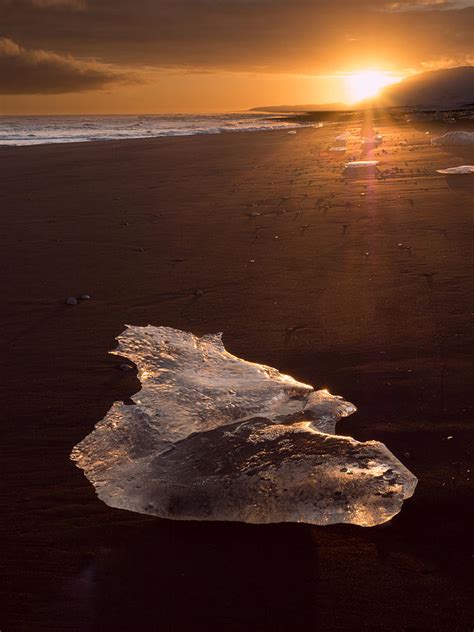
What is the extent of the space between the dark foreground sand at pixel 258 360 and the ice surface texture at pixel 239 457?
70mm

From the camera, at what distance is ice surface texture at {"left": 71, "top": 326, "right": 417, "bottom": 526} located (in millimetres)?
2139

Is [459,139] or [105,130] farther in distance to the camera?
[105,130]

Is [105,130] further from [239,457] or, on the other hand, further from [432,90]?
[432,90]

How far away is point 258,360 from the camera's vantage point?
3.27 m

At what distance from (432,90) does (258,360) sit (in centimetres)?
6823

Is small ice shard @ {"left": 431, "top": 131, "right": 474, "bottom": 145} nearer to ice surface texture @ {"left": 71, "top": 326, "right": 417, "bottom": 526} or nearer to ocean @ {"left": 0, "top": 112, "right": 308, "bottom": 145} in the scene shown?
ice surface texture @ {"left": 71, "top": 326, "right": 417, "bottom": 526}

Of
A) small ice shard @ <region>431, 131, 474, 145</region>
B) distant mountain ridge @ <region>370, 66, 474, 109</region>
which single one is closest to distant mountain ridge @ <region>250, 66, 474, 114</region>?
distant mountain ridge @ <region>370, 66, 474, 109</region>

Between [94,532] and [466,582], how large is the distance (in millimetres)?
1113

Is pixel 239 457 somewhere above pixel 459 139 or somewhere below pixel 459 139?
below

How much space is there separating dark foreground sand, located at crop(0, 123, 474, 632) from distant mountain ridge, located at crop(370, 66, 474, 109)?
189 ft

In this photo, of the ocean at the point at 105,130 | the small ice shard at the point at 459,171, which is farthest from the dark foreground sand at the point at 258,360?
the ocean at the point at 105,130

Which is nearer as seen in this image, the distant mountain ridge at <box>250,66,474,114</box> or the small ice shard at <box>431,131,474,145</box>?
the small ice shard at <box>431,131,474,145</box>

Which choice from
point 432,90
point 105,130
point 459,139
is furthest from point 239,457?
point 432,90

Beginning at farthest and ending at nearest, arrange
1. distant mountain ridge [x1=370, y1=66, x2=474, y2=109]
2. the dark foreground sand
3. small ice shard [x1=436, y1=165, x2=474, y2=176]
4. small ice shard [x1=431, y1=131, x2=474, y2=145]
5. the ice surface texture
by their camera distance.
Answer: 1. distant mountain ridge [x1=370, y1=66, x2=474, y2=109]
2. small ice shard [x1=431, y1=131, x2=474, y2=145]
3. small ice shard [x1=436, y1=165, x2=474, y2=176]
4. the ice surface texture
5. the dark foreground sand
